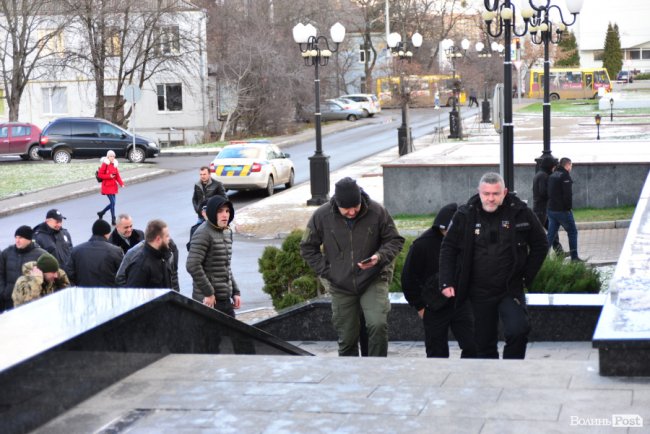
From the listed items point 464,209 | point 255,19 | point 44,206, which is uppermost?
point 255,19

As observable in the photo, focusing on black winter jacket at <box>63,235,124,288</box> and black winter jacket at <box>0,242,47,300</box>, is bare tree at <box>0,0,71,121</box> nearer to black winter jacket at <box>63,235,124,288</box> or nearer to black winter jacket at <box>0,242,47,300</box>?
black winter jacket at <box>0,242,47,300</box>

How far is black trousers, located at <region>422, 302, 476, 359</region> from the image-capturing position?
818 cm

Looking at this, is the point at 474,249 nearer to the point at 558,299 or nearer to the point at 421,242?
the point at 421,242

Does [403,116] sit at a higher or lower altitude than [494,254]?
higher

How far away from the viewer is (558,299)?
34.9 feet

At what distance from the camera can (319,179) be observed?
25.9 m

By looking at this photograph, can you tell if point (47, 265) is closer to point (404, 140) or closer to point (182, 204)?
point (182, 204)

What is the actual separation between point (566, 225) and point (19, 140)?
30.1 m

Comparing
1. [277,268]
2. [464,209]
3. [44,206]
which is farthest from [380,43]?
[464,209]

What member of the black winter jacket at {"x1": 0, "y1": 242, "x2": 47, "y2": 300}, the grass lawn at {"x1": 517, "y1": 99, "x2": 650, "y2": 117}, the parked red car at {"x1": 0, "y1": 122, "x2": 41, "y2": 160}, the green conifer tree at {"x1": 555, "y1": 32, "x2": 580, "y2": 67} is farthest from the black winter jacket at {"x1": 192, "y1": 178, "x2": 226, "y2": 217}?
the green conifer tree at {"x1": 555, "y1": 32, "x2": 580, "y2": 67}

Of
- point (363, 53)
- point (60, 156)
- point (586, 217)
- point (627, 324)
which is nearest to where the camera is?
point (627, 324)

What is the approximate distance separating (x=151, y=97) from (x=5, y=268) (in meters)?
46.2

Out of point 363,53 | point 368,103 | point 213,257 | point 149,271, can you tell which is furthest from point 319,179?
point 363,53

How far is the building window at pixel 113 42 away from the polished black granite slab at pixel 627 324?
143 feet
